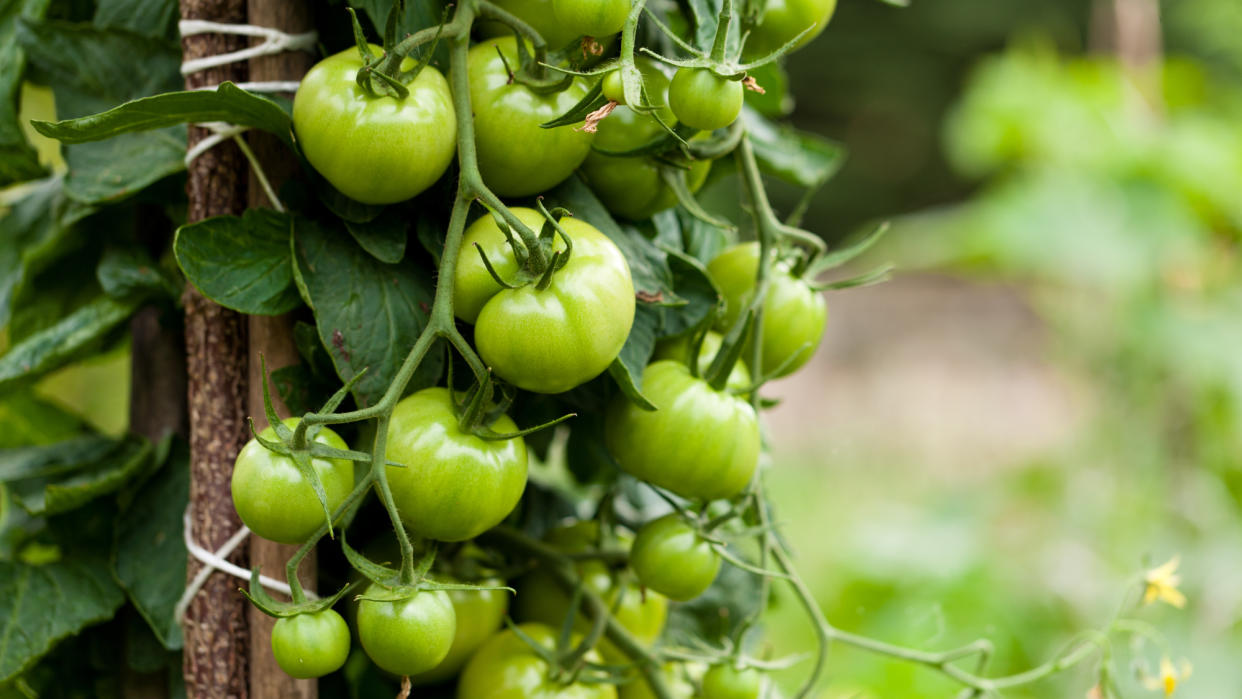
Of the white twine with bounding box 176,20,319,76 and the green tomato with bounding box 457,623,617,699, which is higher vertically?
the white twine with bounding box 176,20,319,76

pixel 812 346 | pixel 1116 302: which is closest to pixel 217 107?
pixel 812 346

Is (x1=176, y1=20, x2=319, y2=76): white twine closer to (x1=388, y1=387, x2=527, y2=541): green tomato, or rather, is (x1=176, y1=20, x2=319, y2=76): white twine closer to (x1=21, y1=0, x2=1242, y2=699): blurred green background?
(x1=388, y1=387, x2=527, y2=541): green tomato

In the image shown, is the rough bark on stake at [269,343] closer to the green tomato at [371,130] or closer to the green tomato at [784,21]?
the green tomato at [371,130]

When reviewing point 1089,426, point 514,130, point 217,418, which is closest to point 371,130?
point 514,130

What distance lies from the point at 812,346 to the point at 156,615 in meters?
0.38

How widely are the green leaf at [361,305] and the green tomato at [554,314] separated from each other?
0.17 feet

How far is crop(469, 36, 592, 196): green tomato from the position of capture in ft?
1.40

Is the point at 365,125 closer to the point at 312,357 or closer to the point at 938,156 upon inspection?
the point at 312,357

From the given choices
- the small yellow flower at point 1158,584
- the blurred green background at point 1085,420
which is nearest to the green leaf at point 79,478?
the small yellow flower at point 1158,584

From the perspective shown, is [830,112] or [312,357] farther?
[830,112]

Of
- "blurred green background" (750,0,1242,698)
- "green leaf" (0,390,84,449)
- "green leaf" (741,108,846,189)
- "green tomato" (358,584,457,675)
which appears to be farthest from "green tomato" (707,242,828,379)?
"blurred green background" (750,0,1242,698)

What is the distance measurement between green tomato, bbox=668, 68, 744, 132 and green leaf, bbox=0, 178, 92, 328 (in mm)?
394

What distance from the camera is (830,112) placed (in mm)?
7500

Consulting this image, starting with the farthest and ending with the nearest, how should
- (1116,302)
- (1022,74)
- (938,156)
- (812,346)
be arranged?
1. (938,156)
2. (1022,74)
3. (1116,302)
4. (812,346)
